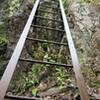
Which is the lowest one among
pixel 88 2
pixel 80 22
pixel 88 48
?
pixel 88 48

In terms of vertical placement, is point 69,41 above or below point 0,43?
below

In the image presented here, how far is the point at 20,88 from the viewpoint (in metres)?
3.83

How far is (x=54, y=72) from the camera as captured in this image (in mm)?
4043

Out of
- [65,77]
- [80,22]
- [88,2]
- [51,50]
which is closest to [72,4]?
[88,2]

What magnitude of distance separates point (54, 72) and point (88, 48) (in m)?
0.80

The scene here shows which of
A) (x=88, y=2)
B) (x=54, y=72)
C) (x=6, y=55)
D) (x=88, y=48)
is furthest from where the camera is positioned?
(x=88, y=2)

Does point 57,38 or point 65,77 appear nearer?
point 65,77

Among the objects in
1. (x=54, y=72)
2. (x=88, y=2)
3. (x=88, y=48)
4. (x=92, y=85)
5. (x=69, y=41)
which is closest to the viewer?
(x=92, y=85)

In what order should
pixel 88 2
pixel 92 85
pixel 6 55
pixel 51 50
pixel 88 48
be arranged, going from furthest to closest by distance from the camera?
pixel 88 2 < pixel 6 55 < pixel 51 50 < pixel 88 48 < pixel 92 85

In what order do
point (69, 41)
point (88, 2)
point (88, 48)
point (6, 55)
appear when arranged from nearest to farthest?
1. point (69, 41)
2. point (88, 48)
3. point (6, 55)
4. point (88, 2)

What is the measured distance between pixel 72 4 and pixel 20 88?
11.7ft

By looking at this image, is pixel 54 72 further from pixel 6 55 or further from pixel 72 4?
pixel 72 4

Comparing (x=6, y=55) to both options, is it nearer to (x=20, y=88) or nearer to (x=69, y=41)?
(x=20, y=88)

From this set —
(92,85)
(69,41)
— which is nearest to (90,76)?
(92,85)
